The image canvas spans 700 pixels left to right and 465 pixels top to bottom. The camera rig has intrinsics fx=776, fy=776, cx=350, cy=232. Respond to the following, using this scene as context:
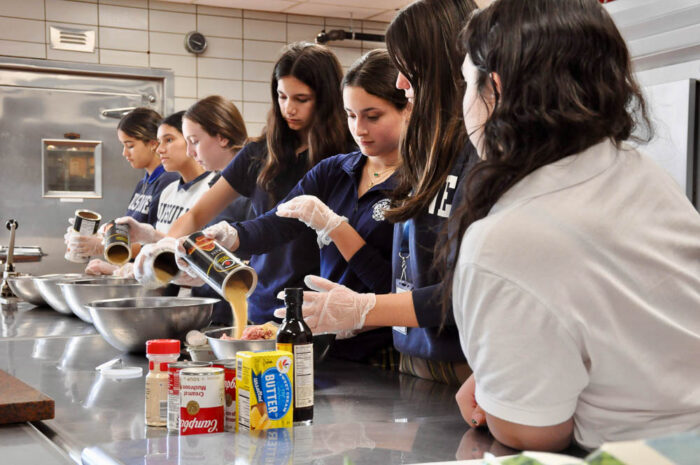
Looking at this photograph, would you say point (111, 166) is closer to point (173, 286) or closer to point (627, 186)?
point (173, 286)

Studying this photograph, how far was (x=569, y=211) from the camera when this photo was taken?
0.90m

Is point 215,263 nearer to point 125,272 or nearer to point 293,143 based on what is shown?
point 293,143

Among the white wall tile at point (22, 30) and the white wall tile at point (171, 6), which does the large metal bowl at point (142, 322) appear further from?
the white wall tile at point (171, 6)

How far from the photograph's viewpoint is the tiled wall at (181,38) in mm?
4980

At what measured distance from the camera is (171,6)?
17.3 ft

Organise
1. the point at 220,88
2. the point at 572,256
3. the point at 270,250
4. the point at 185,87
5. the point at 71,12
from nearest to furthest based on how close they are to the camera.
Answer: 1. the point at 572,256
2. the point at 270,250
3. the point at 71,12
4. the point at 185,87
5. the point at 220,88

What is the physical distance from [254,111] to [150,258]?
373 cm

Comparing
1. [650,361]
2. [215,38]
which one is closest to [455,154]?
[650,361]

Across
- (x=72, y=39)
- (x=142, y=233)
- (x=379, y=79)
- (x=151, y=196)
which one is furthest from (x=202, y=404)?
(x=72, y=39)

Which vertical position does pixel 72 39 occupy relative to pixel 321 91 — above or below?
above

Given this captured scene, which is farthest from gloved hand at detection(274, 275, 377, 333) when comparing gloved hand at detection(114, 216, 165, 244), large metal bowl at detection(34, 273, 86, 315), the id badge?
large metal bowl at detection(34, 273, 86, 315)

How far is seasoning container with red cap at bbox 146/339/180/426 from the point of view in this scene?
1.30 metres

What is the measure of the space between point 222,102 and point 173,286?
0.80 m

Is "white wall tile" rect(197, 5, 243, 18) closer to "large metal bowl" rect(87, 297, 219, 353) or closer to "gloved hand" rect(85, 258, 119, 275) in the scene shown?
"gloved hand" rect(85, 258, 119, 275)
